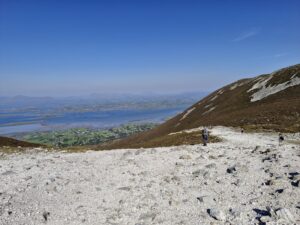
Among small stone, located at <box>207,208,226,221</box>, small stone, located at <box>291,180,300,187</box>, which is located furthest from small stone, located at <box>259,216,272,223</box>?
small stone, located at <box>291,180,300,187</box>

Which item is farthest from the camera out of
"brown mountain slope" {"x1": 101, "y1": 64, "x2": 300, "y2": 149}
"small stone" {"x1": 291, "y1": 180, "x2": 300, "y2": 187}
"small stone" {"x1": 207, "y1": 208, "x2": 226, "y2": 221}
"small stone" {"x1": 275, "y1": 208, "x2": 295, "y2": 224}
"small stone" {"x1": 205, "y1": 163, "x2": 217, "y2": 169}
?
"brown mountain slope" {"x1": 101, "y1": 64, "x2": 300, "y2": 149}

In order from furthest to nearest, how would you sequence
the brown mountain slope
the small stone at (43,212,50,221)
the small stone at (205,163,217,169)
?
1. the brown mountain slope
2. the small stone at (205,163,217,169)
3. the small stone at (43,212,50,221)

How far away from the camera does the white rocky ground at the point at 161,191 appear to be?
11.3 meters

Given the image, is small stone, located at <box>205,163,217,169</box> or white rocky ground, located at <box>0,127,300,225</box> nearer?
white rocky ground, located at <box>0,127,300,225</box>

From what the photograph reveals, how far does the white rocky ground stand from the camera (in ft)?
37.1

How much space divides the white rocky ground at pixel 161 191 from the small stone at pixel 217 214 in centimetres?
4

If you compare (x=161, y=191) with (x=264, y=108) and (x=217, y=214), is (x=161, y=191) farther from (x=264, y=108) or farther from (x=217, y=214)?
(x=264, y=108)

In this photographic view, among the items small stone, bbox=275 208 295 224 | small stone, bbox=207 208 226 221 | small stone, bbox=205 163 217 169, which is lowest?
small stone, bbox=207 208 226 221

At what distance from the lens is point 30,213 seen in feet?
39.6

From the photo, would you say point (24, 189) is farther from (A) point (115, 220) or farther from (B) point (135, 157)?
(B) point (135, 157)

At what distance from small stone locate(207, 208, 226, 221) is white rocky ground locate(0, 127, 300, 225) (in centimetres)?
4

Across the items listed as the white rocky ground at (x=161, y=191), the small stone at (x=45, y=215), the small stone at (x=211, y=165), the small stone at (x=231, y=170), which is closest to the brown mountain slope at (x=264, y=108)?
the white rocky ground at (x=161, y=191)

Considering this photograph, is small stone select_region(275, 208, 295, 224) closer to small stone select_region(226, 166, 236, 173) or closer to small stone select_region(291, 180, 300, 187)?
small stone select_region(291, 180, 300, 187)

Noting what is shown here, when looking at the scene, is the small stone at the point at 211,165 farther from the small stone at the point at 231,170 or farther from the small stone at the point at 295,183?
the small stone at the point at 295,183
